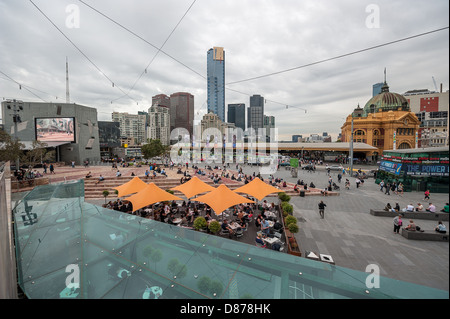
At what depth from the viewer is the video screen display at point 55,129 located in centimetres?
3416

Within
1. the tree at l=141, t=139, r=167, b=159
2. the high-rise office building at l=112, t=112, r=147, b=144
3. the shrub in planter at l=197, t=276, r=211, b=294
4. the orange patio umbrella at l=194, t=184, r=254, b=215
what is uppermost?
the high-rise office building at l=112, t=112, r=147, b=144

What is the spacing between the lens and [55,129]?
34781mm

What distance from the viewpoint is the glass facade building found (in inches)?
138

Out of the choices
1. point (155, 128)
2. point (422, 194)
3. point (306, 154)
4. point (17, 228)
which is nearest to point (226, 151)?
A: point (306, 154)

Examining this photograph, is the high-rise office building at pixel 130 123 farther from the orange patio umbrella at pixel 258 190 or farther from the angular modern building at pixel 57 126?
the orange patio umbrella at pixel 258 190

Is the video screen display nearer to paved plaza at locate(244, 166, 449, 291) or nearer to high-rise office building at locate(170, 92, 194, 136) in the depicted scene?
paved plaza at locate(244, 166, 449, 291)

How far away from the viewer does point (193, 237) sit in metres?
4.96

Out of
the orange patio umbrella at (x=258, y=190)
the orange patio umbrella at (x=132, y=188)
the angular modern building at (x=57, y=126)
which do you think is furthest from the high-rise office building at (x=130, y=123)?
the orange patio umbrella at (x=258, y=190)

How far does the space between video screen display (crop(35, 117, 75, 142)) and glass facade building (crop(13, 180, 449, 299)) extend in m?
35.4

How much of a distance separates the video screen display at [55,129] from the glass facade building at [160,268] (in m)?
35.4

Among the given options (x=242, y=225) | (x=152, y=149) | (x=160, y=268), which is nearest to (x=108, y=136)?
(x=152, y=149)

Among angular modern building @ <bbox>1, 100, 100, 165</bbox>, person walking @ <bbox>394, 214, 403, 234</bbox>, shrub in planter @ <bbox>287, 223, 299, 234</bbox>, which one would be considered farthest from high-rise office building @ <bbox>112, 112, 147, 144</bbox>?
person walking @ <bbox>394, 214, 403, 234</bbox>

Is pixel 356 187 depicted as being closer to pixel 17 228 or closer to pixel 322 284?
pixel 322 284
